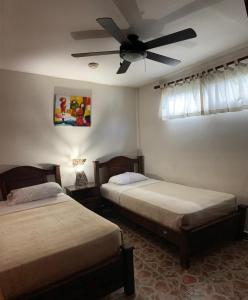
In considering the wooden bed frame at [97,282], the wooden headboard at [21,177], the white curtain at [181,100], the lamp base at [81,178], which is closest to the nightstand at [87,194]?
the lamp base at [81,178]

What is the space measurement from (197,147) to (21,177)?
9.08 ft

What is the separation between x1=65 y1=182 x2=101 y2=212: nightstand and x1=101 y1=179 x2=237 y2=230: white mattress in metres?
0.33

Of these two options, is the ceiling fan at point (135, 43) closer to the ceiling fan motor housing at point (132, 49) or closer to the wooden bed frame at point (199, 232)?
the ceiling fan motor housing at point (132, 49)

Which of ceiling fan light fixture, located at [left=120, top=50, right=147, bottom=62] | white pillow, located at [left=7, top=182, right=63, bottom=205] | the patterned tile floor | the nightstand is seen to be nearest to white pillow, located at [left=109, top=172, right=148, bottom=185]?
the nightstand

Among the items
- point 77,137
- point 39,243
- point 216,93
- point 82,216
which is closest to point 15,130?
point 77,137

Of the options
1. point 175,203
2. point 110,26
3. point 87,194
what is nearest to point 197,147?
point 175,203

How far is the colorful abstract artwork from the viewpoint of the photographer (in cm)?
357

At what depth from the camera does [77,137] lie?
12.5 feet

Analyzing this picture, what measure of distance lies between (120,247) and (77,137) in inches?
92.3

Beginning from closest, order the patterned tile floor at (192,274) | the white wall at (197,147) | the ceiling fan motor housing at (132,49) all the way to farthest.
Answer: the patterned tile floor at (192,274) → the ceiling fan motor housing at (132,49) → the white wall at (197,147)

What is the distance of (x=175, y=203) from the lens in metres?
2.53

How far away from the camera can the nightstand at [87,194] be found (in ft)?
11.2

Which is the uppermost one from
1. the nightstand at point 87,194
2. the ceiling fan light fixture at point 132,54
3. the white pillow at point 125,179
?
the ceiling fan light fixture at point 132,54

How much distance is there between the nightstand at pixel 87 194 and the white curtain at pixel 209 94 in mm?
1819
